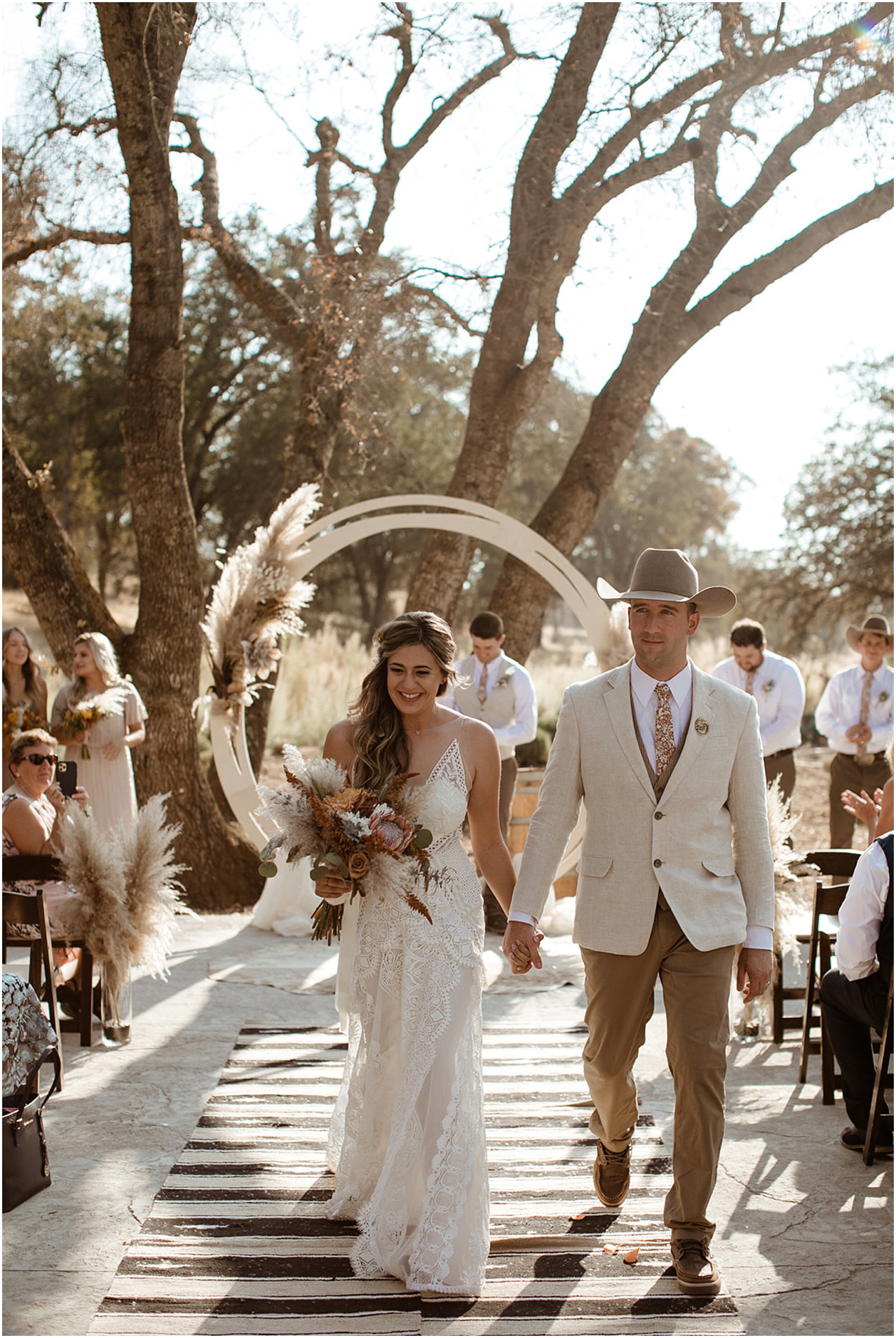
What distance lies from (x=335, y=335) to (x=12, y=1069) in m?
7.81

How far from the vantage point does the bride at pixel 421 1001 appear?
3633 millimetres

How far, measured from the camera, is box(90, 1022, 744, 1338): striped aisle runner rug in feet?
11.1

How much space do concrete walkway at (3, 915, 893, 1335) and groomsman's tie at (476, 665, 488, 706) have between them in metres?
2.34

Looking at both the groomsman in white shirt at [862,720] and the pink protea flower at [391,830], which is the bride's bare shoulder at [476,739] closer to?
the pink protea flower at [391,830]

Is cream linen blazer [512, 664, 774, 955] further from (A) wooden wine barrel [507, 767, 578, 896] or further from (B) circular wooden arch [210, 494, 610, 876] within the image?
(A) wooden wine barrel [507, 767, 578, 896]

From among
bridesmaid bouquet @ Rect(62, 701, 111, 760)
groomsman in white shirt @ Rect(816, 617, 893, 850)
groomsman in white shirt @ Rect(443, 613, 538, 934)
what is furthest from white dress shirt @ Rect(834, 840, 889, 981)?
bridesmaid bouquet @ Rect(62, 701, 111, 760)

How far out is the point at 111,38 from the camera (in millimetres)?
9047

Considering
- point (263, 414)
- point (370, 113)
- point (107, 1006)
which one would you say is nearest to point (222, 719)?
point (107, 1006)

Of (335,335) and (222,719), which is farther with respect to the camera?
(335,335)

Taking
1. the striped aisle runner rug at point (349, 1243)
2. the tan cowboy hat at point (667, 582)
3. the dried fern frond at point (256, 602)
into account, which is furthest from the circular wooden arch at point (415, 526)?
the tan cowboy hat at point (667, 582)

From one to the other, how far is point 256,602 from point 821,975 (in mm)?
4184

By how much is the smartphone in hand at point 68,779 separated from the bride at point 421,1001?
287cm

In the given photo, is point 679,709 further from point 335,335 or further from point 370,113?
point 370,113

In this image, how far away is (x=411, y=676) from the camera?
12.9 feet
